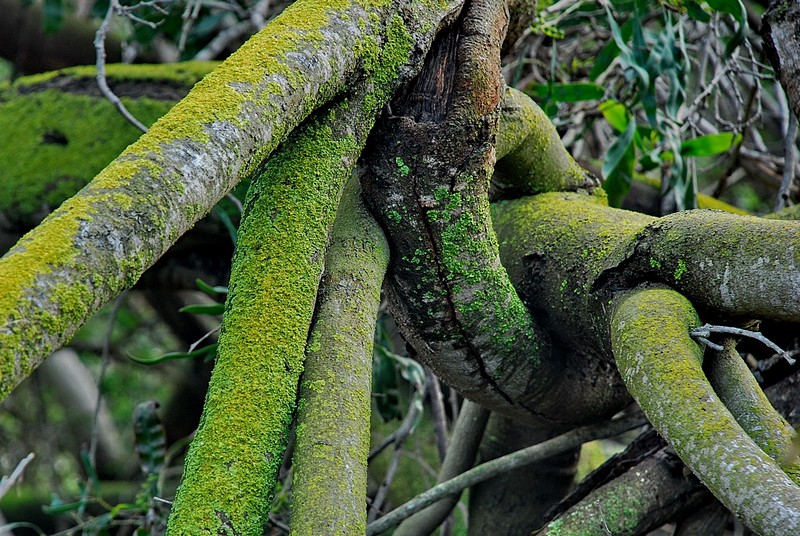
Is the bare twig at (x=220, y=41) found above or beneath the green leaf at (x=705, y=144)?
above

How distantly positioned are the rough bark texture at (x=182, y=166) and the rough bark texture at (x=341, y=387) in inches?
10.8

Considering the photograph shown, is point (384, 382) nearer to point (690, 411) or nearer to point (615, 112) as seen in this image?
point (615, 112)

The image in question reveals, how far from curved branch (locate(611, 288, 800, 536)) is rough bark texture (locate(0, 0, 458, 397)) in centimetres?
62

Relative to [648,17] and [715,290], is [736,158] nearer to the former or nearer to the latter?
[648,17]

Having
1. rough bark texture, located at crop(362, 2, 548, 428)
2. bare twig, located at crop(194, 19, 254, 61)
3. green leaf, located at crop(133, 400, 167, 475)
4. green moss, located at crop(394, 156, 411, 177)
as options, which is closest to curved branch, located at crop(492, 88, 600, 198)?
rough bark texture, located at crop(362, 2, 548, 428)

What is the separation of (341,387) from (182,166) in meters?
0.43

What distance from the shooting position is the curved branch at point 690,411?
1.19 metres

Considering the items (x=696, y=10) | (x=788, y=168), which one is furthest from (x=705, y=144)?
(x=696, y=10)

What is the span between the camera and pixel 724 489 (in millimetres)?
1230

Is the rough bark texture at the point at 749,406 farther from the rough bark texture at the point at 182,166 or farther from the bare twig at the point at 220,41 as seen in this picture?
the bare twig at the point at 220,41

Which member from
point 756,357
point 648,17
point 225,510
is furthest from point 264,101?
point 648,17

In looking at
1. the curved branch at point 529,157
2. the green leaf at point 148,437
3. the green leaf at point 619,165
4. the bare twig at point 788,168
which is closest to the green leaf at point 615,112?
the green leaf at point 619,165

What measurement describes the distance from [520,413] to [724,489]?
30.7 inches

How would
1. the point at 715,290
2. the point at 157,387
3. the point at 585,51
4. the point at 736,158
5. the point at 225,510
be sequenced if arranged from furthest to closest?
the point at 157,387, the point at 585,51, the point at 736,158, the point at 715,290, the point at 225,510
